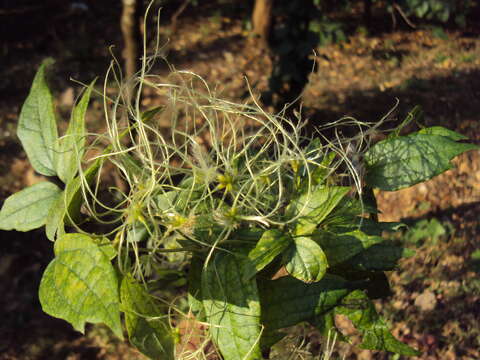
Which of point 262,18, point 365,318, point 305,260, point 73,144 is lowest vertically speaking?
point 262,18

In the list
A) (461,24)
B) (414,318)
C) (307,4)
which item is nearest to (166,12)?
(307,4)

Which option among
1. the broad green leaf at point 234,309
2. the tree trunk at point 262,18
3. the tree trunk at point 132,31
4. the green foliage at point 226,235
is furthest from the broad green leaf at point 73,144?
the tree trunk at point 262,18

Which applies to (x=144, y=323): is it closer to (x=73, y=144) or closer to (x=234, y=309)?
(x=234, y=309)

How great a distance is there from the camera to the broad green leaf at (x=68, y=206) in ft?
2.42

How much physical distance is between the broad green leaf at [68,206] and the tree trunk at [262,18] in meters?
3.62

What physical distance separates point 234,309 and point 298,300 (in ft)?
0.38

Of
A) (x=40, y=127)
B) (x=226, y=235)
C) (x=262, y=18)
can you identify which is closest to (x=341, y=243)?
(x=226, y=235)

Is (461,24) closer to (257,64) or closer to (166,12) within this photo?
(257,64)

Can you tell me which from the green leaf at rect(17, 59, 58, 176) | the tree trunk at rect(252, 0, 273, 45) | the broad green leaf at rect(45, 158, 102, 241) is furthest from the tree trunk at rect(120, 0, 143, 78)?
the tree trunk at rect(252, 0, 273, 45)

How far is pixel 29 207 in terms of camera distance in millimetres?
870

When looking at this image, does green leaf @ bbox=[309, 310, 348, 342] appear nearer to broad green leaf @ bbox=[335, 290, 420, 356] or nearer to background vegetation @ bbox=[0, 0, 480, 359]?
broad green leaf @ bbox=[335, 290, 420, 356]

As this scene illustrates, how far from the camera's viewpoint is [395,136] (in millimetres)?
913

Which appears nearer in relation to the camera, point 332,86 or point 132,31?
point 132,31

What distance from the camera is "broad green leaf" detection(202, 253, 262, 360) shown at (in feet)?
2.41
